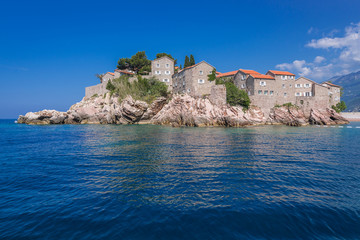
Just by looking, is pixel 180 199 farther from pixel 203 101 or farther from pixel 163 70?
pixel 163 70

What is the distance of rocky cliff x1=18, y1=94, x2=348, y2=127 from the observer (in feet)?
147

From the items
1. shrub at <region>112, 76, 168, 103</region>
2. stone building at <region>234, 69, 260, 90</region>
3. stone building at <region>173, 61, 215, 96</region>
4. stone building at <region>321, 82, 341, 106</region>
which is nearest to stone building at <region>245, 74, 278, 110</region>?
stone building at <region>234, 69, 260, 90</region>

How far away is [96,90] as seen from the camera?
69688 mm

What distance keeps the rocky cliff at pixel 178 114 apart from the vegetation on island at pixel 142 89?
2373mm

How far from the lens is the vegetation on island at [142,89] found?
54.3 meters

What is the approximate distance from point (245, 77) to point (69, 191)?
5514 cm

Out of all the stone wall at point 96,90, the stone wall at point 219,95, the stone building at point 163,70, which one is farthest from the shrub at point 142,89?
the stone wall at point 219,95

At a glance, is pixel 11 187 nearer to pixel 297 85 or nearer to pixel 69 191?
pixel 69 191

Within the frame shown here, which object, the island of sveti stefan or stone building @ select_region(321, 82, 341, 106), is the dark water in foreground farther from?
stone building @ select_region(321, 82, 341, 106)

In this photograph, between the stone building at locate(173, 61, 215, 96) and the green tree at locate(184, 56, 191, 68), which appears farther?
the green tree at locate(184, 56, 191, 68)

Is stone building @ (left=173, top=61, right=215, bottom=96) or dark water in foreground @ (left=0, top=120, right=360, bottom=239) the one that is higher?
stone building @ (left=173, top=61, right=215, bottom=96)

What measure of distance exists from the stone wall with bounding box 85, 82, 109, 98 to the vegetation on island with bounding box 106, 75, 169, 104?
1097cm

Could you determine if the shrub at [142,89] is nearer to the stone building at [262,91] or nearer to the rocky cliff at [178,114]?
the rocky cliff at [178,114]

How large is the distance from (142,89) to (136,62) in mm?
16498
